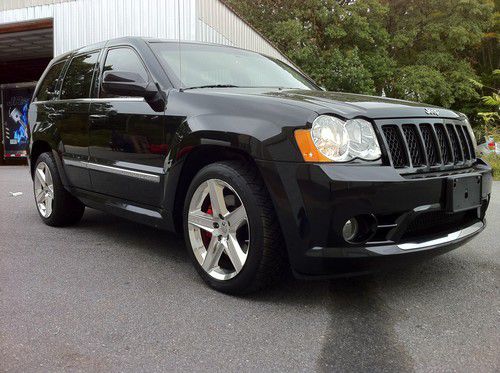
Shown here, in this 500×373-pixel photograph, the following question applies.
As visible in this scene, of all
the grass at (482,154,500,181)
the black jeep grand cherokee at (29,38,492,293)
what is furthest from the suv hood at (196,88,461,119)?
the grass at (482,154,500,181)

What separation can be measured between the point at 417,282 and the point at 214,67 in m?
2.09

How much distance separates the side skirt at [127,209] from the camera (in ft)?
11.4

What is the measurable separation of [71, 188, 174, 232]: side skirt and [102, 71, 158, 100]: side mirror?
788 mm

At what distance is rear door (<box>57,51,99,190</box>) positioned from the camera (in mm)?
4254

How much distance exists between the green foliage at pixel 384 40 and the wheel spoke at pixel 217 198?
18.6 m

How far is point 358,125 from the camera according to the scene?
2719mm

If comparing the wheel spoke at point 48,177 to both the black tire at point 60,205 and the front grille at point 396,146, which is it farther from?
the front grille at point 396,146

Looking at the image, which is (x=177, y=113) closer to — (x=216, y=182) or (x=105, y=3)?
(x=216, y=182)

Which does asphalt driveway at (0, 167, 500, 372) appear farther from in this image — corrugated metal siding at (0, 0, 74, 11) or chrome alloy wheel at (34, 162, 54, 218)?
corrugated metal siding at (0, 0, 74, 11)

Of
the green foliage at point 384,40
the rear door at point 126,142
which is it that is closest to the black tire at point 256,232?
the rear door at point 126,142

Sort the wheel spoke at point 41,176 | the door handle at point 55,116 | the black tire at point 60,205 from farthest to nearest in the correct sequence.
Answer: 1. the wheel spoke at point 41,176
2. the black tire at point 60,205
3. the door handle at point 55,116

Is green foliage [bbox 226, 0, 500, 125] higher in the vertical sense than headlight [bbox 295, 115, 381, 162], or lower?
higher

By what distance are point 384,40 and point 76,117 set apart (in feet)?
71.1

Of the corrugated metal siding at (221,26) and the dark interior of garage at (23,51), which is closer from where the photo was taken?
the corrugated metal siding at (221,26)
